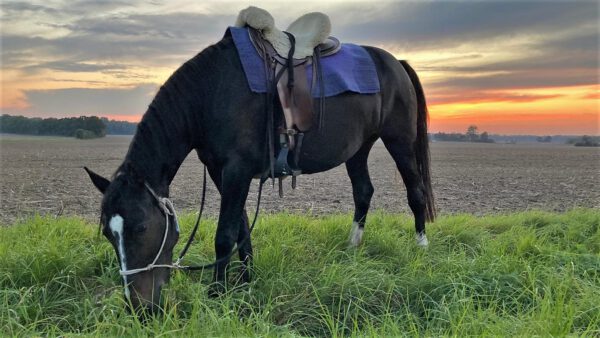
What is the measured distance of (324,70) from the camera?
3.92 metres

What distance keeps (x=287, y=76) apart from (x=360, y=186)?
2045 mm

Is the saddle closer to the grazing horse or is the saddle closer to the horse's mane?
the grazing horse

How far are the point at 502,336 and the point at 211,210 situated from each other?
6.43m

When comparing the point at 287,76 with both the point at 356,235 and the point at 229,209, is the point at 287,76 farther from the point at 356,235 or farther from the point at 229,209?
the point at 356,235

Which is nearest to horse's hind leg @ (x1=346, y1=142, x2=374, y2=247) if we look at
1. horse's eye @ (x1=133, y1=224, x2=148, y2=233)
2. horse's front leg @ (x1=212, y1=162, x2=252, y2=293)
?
horse's front leg @ (x1=212, y1=162, x2=252, y2=293)

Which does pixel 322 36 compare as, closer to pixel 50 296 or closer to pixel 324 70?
pixel 324 70

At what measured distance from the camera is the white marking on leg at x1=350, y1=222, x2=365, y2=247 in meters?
4.73

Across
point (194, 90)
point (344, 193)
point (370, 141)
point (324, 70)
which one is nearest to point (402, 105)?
point (370, 141)

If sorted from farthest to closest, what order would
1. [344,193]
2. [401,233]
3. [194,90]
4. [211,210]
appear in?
[344,193] → [211,210] → [401,233] → [194,90]

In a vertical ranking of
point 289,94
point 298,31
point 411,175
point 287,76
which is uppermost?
point 298,31

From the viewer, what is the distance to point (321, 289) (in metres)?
3.26

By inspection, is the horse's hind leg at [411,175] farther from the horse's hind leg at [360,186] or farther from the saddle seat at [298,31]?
the saddle seat at [298,31]

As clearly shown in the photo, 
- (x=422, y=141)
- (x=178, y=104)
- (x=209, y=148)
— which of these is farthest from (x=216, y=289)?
(x=422, y=141)

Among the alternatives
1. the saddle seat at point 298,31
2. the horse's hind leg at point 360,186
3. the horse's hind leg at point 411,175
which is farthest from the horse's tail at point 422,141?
the saddle seat at point 298,31
